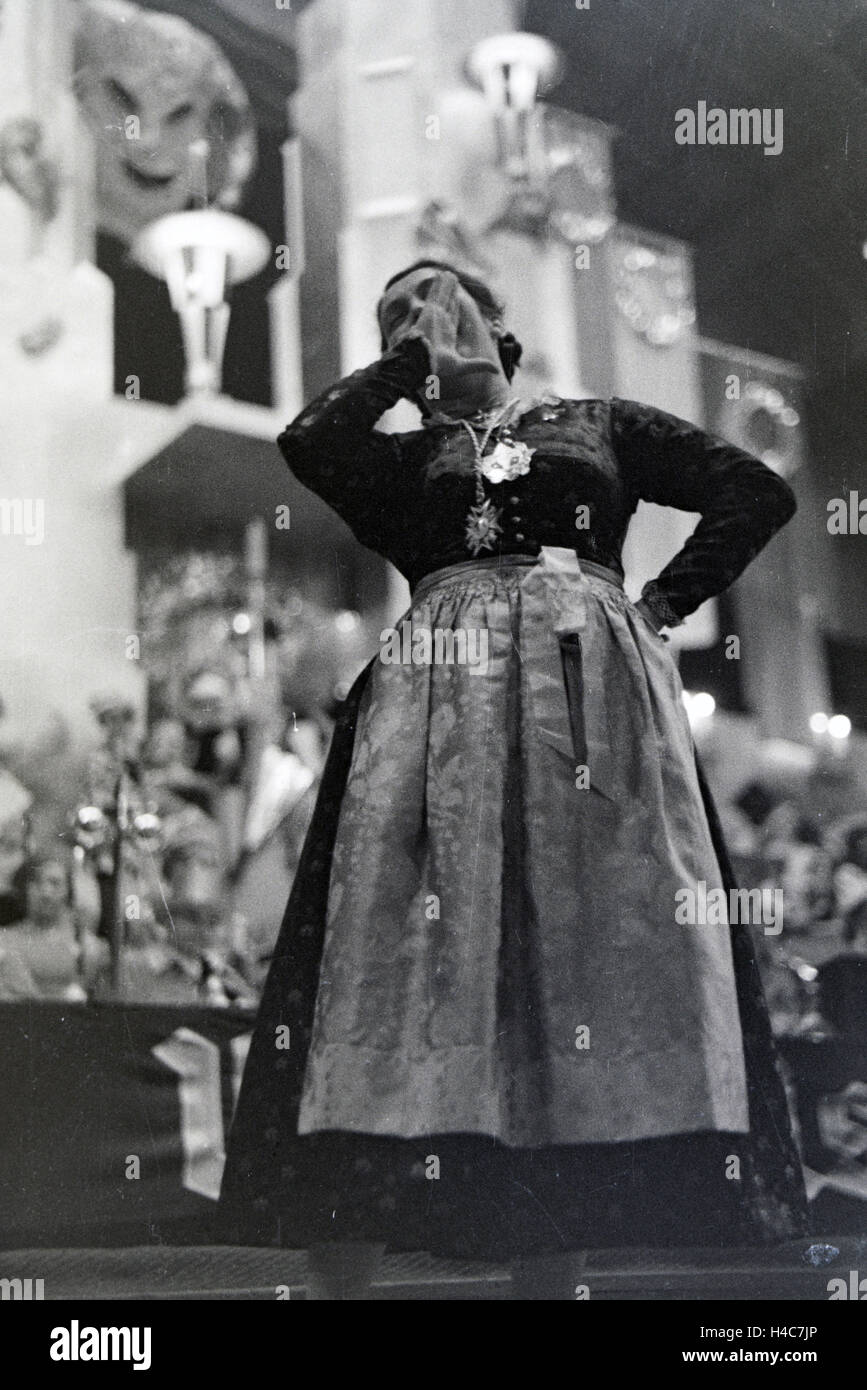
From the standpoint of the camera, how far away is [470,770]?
9.28 ft

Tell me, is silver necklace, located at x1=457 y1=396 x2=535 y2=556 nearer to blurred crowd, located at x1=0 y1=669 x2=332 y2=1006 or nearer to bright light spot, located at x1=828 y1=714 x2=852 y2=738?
blurred crowd, located at x1=0 y1=669 x2=332 y2=1006

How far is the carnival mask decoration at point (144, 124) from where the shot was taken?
3.79 m

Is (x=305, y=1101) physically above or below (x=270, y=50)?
below

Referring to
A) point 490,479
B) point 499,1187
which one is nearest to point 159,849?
point 490,479

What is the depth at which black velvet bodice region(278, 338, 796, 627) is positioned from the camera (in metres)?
2.97

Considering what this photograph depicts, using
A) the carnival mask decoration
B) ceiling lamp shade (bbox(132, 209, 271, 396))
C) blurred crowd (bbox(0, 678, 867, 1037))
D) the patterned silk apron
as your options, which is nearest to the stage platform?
the patterned silk apron

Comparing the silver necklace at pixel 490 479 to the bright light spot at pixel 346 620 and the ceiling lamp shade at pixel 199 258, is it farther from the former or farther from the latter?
the ceiling lamp shade at pixel 199 258

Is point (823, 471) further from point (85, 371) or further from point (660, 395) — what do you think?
point (85, 371)

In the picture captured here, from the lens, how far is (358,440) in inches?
118

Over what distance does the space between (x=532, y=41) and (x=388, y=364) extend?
4.28ft

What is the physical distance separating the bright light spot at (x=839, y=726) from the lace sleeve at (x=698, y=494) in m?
1.04

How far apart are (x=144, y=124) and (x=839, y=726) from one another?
2.11m

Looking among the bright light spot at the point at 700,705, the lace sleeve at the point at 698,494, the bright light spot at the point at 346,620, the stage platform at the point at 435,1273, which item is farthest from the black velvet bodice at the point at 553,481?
the stage platform at the point at 435,1273
